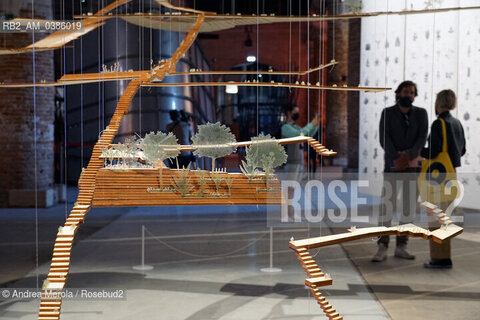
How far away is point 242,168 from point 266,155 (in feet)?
0.87

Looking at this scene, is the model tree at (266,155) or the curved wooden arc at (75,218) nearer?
the curved wooden arc at (75,218)

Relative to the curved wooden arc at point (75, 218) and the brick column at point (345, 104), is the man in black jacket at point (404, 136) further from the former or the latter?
the brick column at point (345, 104)

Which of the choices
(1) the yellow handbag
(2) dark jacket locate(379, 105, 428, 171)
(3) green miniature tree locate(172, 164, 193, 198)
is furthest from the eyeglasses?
(3) green miniature tree locate(172, 164, 193, 198)

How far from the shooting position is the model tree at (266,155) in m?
5.43

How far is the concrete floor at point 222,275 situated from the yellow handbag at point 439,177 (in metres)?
0.74

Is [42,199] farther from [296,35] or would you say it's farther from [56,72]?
[296,35]

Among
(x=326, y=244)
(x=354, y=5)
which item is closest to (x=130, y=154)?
(x=326, y=244)

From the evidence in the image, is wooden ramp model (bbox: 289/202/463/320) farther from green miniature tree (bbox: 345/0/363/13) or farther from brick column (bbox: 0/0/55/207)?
brick column (bbox: 0/0/55/207)

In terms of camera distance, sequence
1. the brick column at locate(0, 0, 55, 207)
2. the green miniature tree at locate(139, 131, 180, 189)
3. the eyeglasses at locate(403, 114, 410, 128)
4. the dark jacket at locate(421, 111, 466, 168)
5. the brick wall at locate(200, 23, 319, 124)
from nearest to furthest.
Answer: the green miniature tree at locate(139, 131, 180, 189)
the eyeglasses at locate(403, 114, 410, 128)
the dark jacket at locate(421, 111, 466, 168)
the brick wall at locate(200, 23, 319, 124)
the brick column at locate(0, 0, 55, 207)

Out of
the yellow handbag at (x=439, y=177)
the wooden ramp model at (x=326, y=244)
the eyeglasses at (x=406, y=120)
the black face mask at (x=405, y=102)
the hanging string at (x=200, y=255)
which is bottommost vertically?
the hanging string at (x=200, y=255)

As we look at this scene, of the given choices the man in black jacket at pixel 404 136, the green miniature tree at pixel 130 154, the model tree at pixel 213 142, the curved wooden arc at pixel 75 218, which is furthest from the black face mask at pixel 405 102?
the green miniature tree at pixel 130 154

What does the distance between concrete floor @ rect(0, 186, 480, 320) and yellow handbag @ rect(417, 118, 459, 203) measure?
74cm

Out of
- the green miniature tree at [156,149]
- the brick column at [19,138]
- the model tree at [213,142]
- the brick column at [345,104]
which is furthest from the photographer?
the brick column at [19,138]

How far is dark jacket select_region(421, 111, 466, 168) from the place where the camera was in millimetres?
7062
